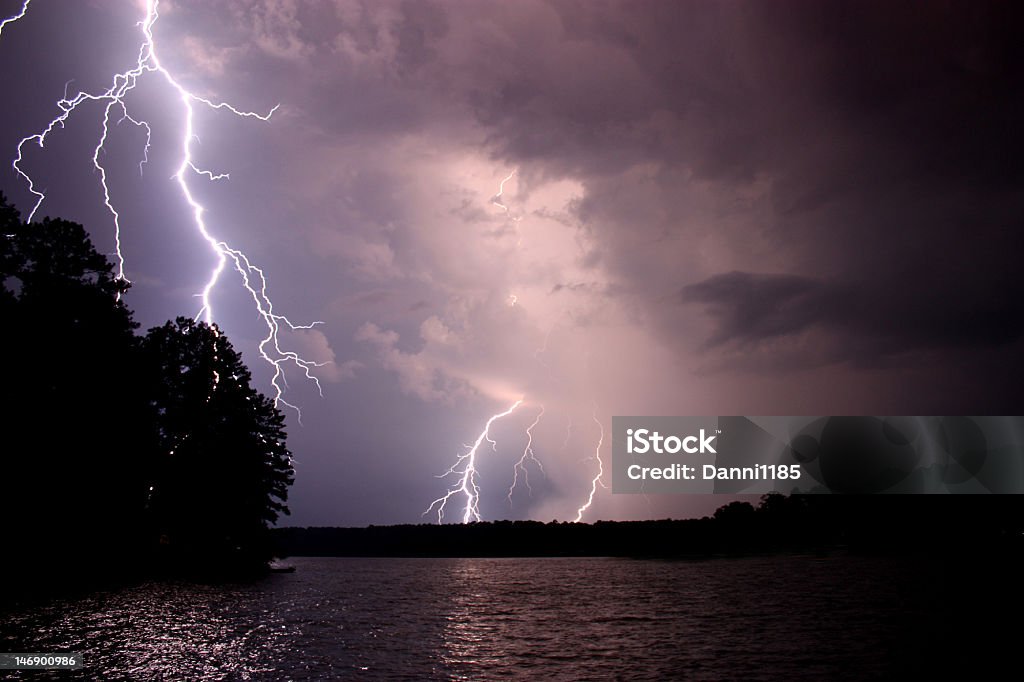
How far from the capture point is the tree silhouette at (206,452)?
5475 centimetres

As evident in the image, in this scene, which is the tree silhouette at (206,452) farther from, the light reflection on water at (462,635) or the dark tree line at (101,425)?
the light reflection on water at (462,635)

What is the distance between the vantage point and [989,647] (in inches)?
985

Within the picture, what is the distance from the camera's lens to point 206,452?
5559 centimetres

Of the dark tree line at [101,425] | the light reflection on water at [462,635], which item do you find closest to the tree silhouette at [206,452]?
the dark tree line at [101,425]

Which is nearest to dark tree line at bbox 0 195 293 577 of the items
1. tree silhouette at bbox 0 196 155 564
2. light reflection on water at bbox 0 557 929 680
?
tree silhouette at bbox 0 196 155 564

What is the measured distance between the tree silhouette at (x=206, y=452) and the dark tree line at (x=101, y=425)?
0.34ft

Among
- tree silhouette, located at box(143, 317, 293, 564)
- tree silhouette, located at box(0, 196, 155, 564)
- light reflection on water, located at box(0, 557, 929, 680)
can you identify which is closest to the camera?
light reflection on water, located at box(0, 557, 929, 680)

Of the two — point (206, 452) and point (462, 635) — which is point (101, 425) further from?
point (462, 635)

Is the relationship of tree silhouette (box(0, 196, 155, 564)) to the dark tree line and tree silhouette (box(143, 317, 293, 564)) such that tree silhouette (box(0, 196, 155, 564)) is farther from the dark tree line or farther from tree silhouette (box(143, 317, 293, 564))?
tree silhouette (box(143, 317, 293, 564))

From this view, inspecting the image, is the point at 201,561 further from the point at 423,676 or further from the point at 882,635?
the point at 882,635

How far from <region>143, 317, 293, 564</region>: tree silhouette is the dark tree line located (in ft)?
0.34

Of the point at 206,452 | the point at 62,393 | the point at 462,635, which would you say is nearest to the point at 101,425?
the point at 62,393

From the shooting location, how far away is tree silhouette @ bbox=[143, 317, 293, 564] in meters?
54.8

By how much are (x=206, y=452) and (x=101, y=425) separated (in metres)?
14.8
